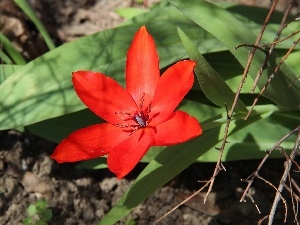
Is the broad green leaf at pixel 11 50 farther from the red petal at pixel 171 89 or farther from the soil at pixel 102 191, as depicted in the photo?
the red petal at pixel 171 89

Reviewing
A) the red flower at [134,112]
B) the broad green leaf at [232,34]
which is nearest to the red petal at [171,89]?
the red flower at [134,112]

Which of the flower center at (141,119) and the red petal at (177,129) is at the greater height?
the red petal at (177,129)

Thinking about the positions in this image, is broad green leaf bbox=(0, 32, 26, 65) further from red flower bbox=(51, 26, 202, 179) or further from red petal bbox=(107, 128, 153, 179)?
red petal bbox=(107, 128, 153, 179)

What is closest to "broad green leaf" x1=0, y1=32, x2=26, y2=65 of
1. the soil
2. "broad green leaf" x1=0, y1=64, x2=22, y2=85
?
"broad green leaf" x1=0, y1=64, x2=22, y2=85

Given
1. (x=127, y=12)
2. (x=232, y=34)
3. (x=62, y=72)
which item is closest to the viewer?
(x=232, y=34)

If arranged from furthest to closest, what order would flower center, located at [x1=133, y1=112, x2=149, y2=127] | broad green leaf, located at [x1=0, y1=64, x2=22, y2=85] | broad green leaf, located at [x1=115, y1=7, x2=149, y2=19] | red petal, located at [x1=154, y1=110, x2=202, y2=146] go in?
1. broad green leaf, located at [x1=115, y1=7, x2=149, y2=19]
2. broad green leaf, located at [x1=0, y1=64, x2=22, y2=85]
3. flower center, located at [x1=133, y1=112, x2=149, y2=127]
4. red petal, located at [x1=154, y1=110, x2=202, y2=146]

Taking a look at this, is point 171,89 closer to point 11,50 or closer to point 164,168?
point 164,168

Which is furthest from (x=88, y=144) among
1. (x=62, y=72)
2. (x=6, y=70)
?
(x=6, y=70)
